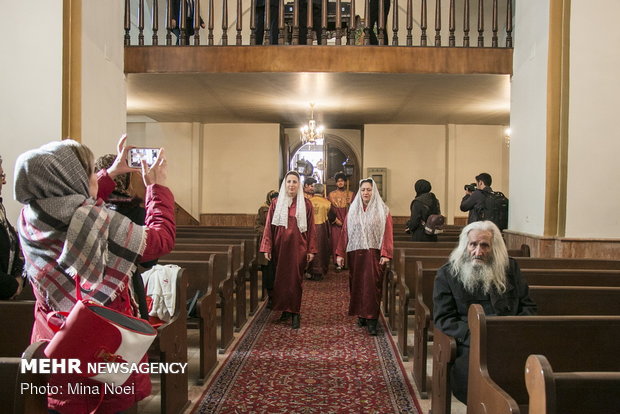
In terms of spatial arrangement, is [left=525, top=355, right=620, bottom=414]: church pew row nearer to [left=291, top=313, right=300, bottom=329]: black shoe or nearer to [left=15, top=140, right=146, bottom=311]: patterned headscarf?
[left=15, top=140, right=146, bottom=311]: patterned headscarf

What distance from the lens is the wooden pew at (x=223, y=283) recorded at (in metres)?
4.62

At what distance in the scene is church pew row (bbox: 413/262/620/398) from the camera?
3.22m

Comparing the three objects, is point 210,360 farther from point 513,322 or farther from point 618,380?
point 618,380

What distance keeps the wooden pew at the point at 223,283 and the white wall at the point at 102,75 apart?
2.03 m

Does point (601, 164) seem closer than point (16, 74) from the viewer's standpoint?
No

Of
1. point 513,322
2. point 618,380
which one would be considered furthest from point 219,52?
point 618,380

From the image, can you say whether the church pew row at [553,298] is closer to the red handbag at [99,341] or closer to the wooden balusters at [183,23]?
the red handbag at [99,341]

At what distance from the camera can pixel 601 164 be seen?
5543mm

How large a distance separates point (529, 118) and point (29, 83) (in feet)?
17.6

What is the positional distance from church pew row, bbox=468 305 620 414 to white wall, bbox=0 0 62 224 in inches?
172

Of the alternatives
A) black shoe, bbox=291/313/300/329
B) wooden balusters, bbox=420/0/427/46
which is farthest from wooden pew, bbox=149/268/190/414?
wooden balusters, bbox=420/0/427/46

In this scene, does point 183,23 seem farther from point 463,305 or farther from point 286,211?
point 463,305

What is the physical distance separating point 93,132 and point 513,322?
16.9 ft

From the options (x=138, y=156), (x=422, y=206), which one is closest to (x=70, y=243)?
(x=138, y=156)
